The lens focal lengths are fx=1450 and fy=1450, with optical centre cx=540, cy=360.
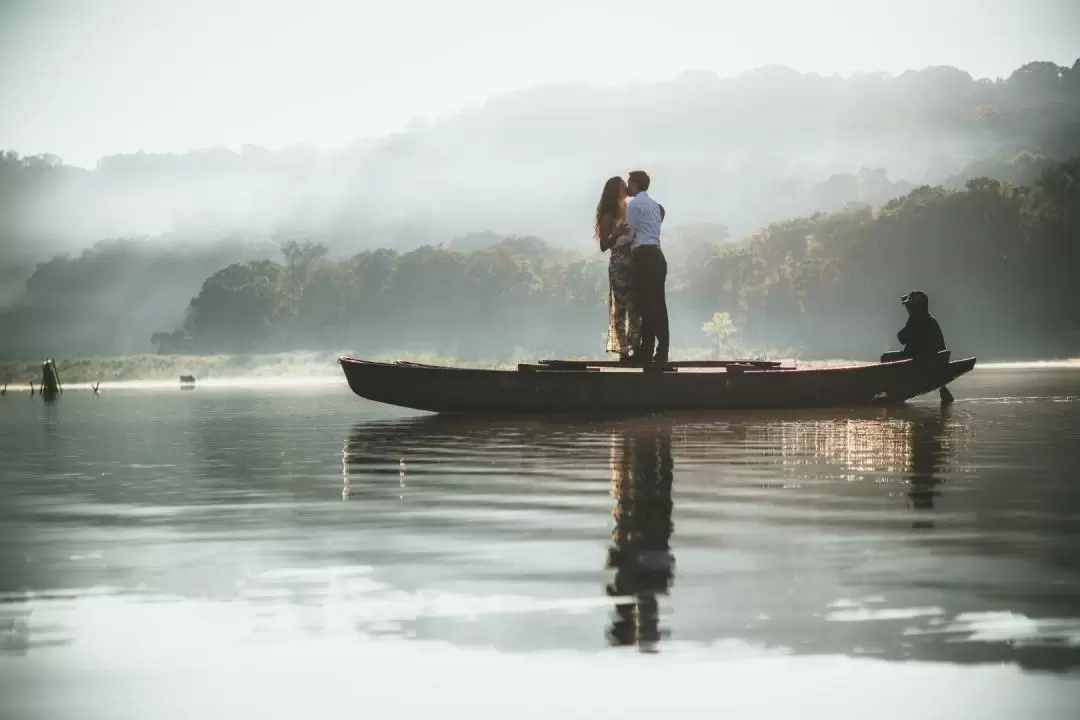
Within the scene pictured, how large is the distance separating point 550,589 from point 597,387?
54.4ft

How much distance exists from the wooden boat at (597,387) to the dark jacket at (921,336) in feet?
2.56

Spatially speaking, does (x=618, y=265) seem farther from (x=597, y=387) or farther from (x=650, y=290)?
(x=597, y=387)

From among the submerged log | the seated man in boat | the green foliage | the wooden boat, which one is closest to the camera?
the wooden boat

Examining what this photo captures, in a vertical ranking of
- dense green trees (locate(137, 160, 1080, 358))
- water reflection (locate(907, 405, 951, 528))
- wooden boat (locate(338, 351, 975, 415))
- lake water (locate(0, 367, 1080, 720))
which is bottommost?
lake water (locate(0, 367, 1080, 720))

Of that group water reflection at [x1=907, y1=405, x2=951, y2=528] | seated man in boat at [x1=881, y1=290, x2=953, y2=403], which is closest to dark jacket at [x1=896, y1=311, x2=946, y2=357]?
seated man in boat at [x1=881, y1=290, x2=953, y2=403]

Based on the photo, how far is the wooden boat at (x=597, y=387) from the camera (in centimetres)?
2352

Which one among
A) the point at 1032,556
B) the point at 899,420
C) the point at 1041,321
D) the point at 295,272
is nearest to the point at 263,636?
the point at 1032,556

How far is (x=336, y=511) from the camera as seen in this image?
35.1 ft

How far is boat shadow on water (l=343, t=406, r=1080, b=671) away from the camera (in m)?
5.90

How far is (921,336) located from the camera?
2566 cm

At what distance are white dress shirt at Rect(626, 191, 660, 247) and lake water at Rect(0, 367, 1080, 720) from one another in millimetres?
7807

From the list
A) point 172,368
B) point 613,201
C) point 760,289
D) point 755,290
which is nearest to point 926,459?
point 613,201

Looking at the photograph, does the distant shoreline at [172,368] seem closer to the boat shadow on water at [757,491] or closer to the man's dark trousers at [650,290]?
the man's dark trousers at [650,290]

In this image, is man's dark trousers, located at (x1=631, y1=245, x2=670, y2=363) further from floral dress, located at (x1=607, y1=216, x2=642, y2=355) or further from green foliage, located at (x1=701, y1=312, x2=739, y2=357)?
green foliage, located at (x1=701, y1=312, x2=739, y2=357)
